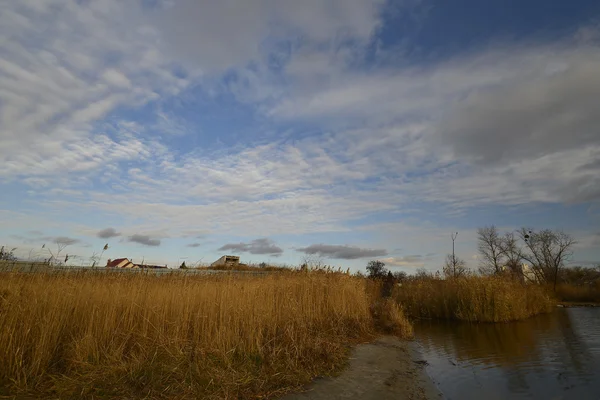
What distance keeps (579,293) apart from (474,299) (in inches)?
1080

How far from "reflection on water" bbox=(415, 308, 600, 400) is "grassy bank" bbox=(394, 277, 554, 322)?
5.96 ft

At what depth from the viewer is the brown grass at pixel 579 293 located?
110ft

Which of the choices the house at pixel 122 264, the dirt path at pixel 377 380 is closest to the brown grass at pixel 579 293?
the dirt path at pixel 377 380

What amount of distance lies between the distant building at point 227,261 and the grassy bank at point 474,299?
16059mm

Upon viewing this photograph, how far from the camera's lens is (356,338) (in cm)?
1041

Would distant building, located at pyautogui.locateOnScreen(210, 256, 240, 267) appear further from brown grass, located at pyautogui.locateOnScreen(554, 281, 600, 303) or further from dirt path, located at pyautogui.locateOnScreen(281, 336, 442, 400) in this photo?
brown grass, located at pyautogui.locateOnScreen(554, 281, 600, 303)

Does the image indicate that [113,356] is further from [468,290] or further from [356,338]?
[468,290]

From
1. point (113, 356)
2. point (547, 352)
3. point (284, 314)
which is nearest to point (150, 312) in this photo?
point (113, 356)

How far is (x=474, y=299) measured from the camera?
17750 millimetres

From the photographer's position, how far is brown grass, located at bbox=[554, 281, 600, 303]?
33.6 m

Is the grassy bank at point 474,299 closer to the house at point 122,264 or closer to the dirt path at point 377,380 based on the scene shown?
the dirt path at point 377,380

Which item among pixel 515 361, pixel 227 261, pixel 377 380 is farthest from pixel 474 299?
pixel 227 261

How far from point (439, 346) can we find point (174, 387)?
33.5ft

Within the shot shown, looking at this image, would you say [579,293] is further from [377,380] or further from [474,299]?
[377,380]
